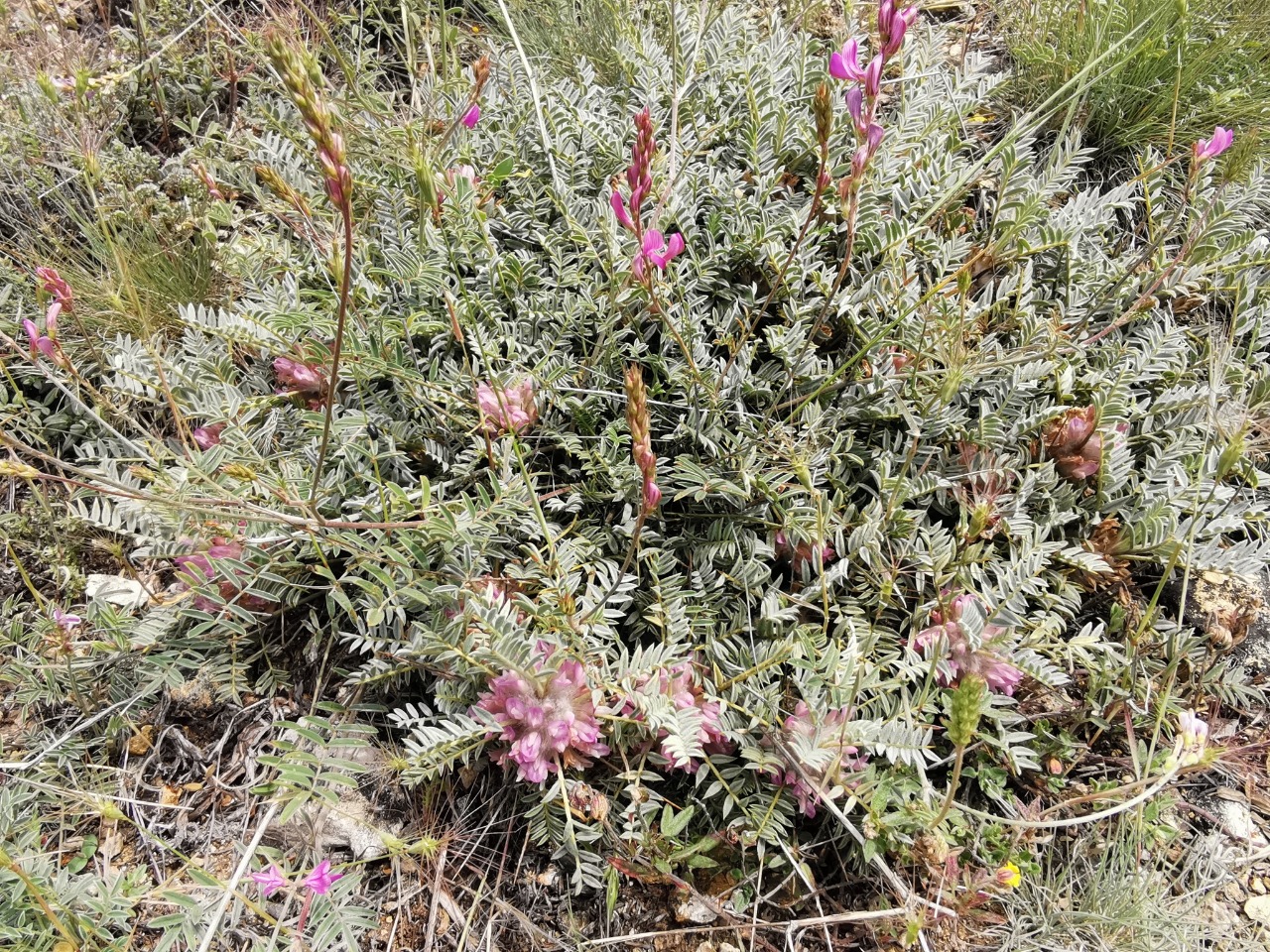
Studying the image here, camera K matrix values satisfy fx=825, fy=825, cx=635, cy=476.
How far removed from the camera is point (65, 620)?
225cm

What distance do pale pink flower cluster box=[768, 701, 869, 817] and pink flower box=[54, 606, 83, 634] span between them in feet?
6.24

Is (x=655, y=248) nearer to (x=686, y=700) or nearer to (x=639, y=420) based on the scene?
(x=639, y=420)

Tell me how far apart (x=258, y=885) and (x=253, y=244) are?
5.87 feet

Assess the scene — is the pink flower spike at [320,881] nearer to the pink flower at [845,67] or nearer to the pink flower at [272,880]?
the pink flower at [272,880]

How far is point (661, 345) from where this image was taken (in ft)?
7.52

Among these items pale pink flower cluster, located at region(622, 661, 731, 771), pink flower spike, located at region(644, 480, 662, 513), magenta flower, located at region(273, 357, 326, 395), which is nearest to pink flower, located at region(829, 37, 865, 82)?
pink flower spike, located at region(644, 480, 662, 513)

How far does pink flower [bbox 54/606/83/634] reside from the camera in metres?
2.21

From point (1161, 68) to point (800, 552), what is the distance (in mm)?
2084

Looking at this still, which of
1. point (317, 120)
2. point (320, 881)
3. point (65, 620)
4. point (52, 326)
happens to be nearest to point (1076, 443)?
point (317, 120)

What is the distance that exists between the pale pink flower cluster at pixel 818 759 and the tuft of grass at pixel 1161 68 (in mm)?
2079

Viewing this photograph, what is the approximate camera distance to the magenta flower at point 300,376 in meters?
2.32

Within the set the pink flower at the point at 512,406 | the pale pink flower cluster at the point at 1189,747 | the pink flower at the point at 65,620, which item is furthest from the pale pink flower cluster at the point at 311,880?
the pale pink flower cluster at the point at 1189,747

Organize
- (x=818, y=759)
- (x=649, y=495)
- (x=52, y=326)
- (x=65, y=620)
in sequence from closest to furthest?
(x=649, y=495) → (x=818, y=759) → (x=52, y=326) → (x=65, y=620)

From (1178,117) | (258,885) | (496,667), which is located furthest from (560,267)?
(1178,117)
